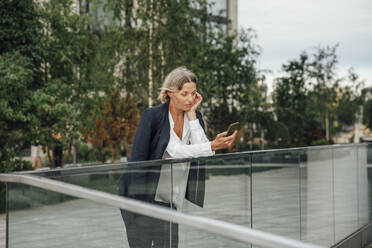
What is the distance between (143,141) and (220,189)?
1063 mm

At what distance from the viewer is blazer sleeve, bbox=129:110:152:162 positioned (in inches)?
175

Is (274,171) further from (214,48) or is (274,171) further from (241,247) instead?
(214,48)

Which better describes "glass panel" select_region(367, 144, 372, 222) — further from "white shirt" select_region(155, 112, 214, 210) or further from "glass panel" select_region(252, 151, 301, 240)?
"white shirt" select_region(155, 112, 214, 210)

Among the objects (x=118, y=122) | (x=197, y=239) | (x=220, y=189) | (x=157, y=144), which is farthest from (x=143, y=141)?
(x=118, y=122)

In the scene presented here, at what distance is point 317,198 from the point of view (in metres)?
7.75

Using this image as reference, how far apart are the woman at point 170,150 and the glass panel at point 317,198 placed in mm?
2912

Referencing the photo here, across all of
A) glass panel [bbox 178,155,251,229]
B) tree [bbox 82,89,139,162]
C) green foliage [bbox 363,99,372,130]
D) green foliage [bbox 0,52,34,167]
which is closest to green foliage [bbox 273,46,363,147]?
green foliage [bbox 363,99,372,130]

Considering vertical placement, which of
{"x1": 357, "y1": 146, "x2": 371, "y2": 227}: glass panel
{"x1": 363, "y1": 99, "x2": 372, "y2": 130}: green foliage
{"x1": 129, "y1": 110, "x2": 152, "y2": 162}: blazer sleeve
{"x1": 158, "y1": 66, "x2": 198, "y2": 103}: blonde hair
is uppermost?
{"x1": 363, "y1": 99, "x2": 372, "y2": 130}: green foliage

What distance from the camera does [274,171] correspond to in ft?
20.8

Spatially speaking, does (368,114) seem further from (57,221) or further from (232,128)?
(57,221)

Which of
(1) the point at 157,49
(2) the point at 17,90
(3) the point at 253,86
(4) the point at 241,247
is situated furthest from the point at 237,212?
(3) the point at 253,86

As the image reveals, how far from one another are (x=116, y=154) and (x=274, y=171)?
21.9m

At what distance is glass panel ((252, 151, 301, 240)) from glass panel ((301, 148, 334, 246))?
295 mm

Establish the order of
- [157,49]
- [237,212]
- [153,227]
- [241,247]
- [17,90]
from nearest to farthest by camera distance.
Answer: [153,227]
[241,247]
[237,212]
[17,90]
[157,49]
